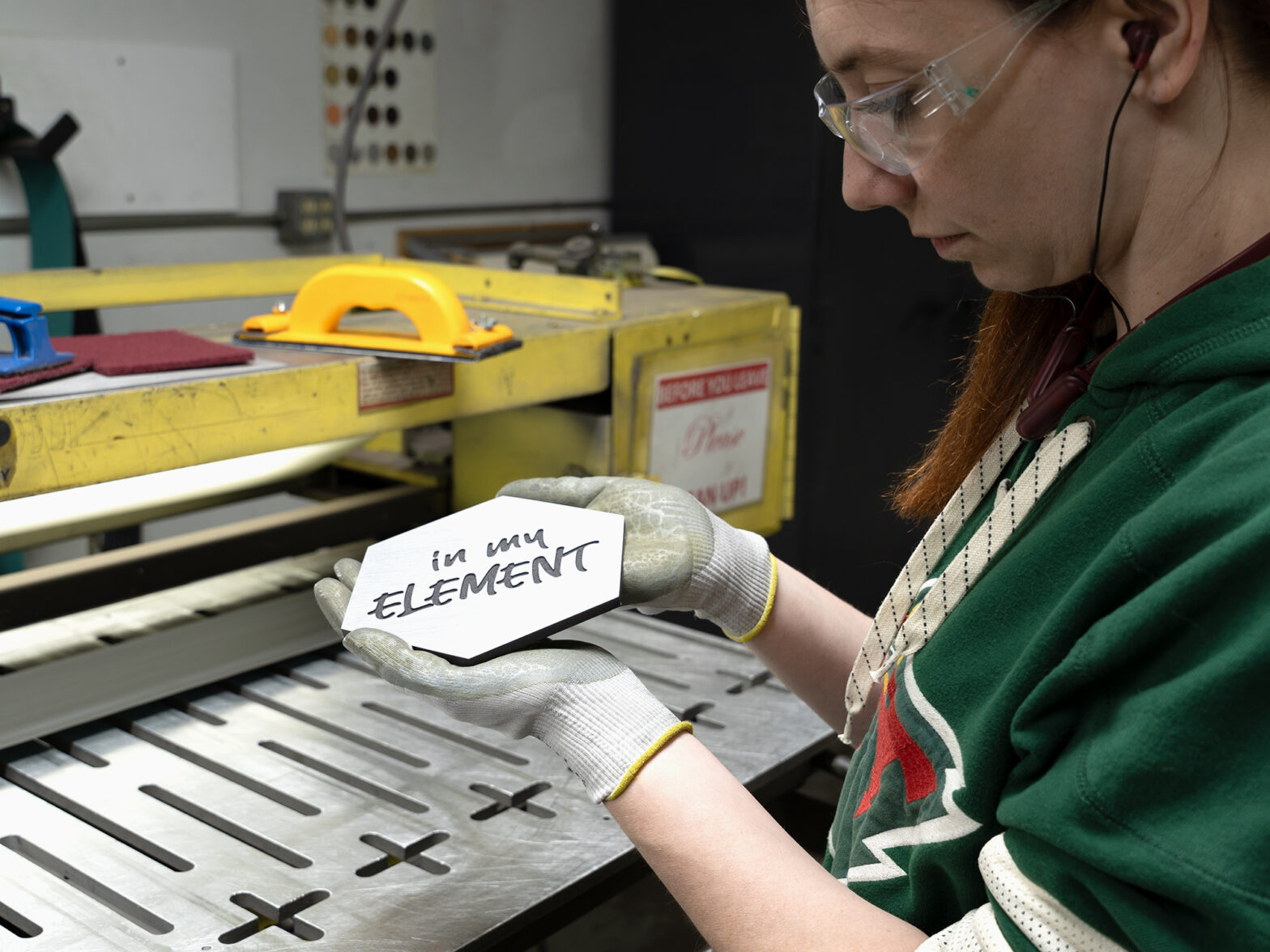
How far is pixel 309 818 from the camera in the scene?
985 mm

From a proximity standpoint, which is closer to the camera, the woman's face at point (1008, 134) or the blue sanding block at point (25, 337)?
the woman's face at point (1008, 134)

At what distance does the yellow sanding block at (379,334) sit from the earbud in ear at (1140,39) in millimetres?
660

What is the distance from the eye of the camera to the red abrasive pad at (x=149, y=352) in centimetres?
95

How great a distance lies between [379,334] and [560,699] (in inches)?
20.9

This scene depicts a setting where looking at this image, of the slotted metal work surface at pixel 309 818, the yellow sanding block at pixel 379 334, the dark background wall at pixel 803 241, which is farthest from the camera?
the dark background wall at pixel 803 241

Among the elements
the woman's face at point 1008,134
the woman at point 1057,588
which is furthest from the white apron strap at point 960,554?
the woman's face at point 1008,134

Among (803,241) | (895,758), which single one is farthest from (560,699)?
(803,241)

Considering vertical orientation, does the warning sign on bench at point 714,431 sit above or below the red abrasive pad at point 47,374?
below

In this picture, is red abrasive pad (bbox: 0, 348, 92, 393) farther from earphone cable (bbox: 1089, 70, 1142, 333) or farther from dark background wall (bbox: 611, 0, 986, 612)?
dark background wall (bbox: 611, 0, 986, 612)

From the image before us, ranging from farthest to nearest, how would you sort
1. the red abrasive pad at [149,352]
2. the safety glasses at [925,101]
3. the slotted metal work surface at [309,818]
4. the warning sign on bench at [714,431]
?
1. the warning sign on bench at [714,431]
2. the red abrasive pad at [149,352]
3. the slotted metal work surface at [309,818]
4. the safety glasses at [925,101]

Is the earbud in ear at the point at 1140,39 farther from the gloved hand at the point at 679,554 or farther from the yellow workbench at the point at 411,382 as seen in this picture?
the yellow workbench at the point at 411,382

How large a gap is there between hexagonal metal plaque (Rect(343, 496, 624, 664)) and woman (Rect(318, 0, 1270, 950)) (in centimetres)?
2

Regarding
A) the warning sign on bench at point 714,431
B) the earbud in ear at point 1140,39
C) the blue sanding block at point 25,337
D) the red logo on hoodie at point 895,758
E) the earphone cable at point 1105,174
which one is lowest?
the red logo on hoodie at point 895,758

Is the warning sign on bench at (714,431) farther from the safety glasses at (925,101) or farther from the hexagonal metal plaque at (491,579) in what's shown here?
the safety glasses at (925,101)
